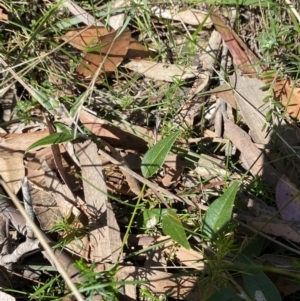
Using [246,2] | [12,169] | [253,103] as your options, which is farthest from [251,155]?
[12,169]

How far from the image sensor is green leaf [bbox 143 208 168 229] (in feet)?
6.55

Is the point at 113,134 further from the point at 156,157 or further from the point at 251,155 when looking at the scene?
the point at 251,155

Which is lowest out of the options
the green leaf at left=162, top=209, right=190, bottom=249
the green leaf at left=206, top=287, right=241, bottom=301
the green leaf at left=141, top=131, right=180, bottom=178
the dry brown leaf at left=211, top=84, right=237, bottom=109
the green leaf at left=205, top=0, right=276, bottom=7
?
the green leaf at left=206, top=287, right=241, bottom=301

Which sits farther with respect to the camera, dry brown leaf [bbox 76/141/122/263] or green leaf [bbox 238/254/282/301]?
dry brown leaf [bbox 76/141/122/263]

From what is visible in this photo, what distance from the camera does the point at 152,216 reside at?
78.9 inches

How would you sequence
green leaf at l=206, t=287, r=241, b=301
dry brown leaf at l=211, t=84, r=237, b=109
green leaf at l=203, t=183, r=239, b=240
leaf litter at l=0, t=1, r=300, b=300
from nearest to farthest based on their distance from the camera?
1. green leaf at l=206, t=287, r=241, b=301
2. green leaf at l=203, t=183, r=239, b=240
3. leaf litter at l=0, t=1, r=300, b=300
4. dry brown leaf at l=211, t=84, r=237, b=109

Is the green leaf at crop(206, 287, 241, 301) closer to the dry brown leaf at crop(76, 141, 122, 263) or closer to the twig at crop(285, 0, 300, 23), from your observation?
the dry brown leaf at crop(76, 141, 122, 263)

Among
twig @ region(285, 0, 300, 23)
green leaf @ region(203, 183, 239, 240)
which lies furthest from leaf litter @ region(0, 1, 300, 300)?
twig @ region(285, 0, 300, 23)

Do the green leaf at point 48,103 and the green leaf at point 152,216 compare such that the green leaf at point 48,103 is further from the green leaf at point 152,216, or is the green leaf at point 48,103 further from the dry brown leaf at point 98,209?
the green leaf at point 152,216

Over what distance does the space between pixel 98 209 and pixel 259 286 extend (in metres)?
0.64

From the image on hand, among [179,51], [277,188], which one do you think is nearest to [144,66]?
[179,51]

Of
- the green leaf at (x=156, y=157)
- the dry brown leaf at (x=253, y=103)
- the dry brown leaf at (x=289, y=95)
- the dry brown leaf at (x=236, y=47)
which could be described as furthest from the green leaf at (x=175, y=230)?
the dry brown leaf at (x=236, y=47)

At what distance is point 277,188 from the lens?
2.02m

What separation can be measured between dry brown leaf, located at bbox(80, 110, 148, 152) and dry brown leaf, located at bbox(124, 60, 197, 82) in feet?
1.03
